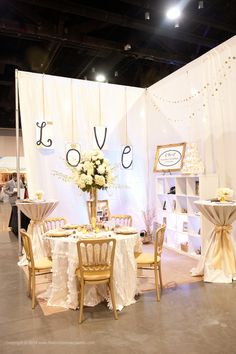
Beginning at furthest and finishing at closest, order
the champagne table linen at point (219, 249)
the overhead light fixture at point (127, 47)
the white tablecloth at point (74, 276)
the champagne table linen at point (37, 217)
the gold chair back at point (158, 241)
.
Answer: the overhead light fixture at point (127, 47) < the champagne table linen at point (37, 217) < the champagne table linen at point (219, 249) < the gold chair back at point (158, 241) < the white tablecloth at point (74, 276)

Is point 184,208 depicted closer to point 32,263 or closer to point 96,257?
point 96,257

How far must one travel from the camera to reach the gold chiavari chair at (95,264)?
3246mm

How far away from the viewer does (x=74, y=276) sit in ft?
11.6

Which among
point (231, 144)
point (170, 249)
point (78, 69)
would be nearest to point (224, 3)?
point (231, 144)

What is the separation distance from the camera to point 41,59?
7.50 m

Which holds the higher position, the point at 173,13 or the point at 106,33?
the point at 106,33

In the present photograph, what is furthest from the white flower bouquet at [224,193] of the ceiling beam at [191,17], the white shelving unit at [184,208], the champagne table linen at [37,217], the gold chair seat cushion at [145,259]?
the ceiling beam at [191,17]

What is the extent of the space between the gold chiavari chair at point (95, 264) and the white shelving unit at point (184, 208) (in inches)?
85.0

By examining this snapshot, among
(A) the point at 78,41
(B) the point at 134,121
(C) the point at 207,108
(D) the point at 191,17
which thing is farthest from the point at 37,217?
(D) the point at 191,17

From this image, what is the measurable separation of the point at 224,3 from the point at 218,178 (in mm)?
3050

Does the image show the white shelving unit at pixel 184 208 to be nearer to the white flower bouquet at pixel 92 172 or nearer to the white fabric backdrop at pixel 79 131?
the white fabric backdrop at pixel 79 131

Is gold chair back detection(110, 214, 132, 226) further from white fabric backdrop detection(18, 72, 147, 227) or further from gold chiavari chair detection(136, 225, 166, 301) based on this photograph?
gold chiavari chair detection(136, 225, 166, 301)

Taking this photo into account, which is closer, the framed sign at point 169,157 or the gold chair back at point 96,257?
the gold chair back at point 96,257

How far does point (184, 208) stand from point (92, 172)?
9.55 feet
